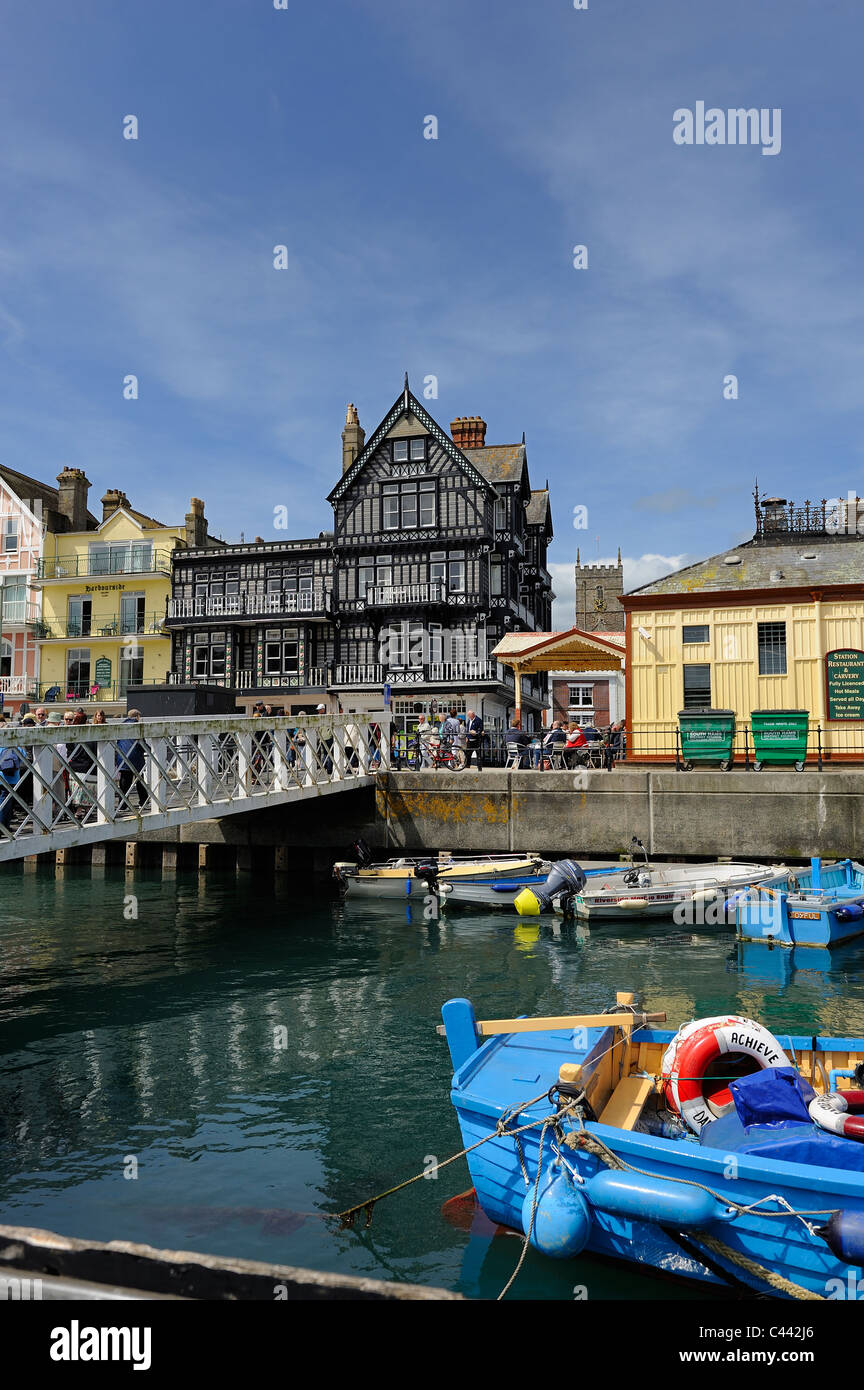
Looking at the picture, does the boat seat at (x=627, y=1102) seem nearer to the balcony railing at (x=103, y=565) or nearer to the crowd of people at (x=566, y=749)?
the crowd of people at (x=566, y=749)

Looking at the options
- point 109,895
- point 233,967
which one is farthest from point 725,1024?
point 109,895

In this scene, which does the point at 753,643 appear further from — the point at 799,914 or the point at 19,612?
the point at 19,612

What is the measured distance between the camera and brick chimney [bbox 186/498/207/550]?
52031mm

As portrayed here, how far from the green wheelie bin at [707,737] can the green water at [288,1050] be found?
6284mm

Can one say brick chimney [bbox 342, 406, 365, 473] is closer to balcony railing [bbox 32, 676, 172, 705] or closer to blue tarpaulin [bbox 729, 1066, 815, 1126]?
balcony railing [bbox 32, 676, 172, 705]

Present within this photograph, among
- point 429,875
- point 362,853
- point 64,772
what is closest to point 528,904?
point 429,875

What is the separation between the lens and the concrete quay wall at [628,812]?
2188cm

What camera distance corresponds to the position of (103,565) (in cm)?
5181

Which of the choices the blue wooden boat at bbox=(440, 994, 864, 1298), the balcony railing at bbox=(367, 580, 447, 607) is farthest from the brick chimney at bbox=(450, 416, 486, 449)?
the blue wooden boat at bbox=(440, 994, 864, 1298)

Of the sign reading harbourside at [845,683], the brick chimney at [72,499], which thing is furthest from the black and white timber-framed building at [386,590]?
the sign reading harbourside at [845,683]

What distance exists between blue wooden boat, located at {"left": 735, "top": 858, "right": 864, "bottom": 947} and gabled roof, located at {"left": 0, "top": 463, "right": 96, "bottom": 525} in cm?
4807
